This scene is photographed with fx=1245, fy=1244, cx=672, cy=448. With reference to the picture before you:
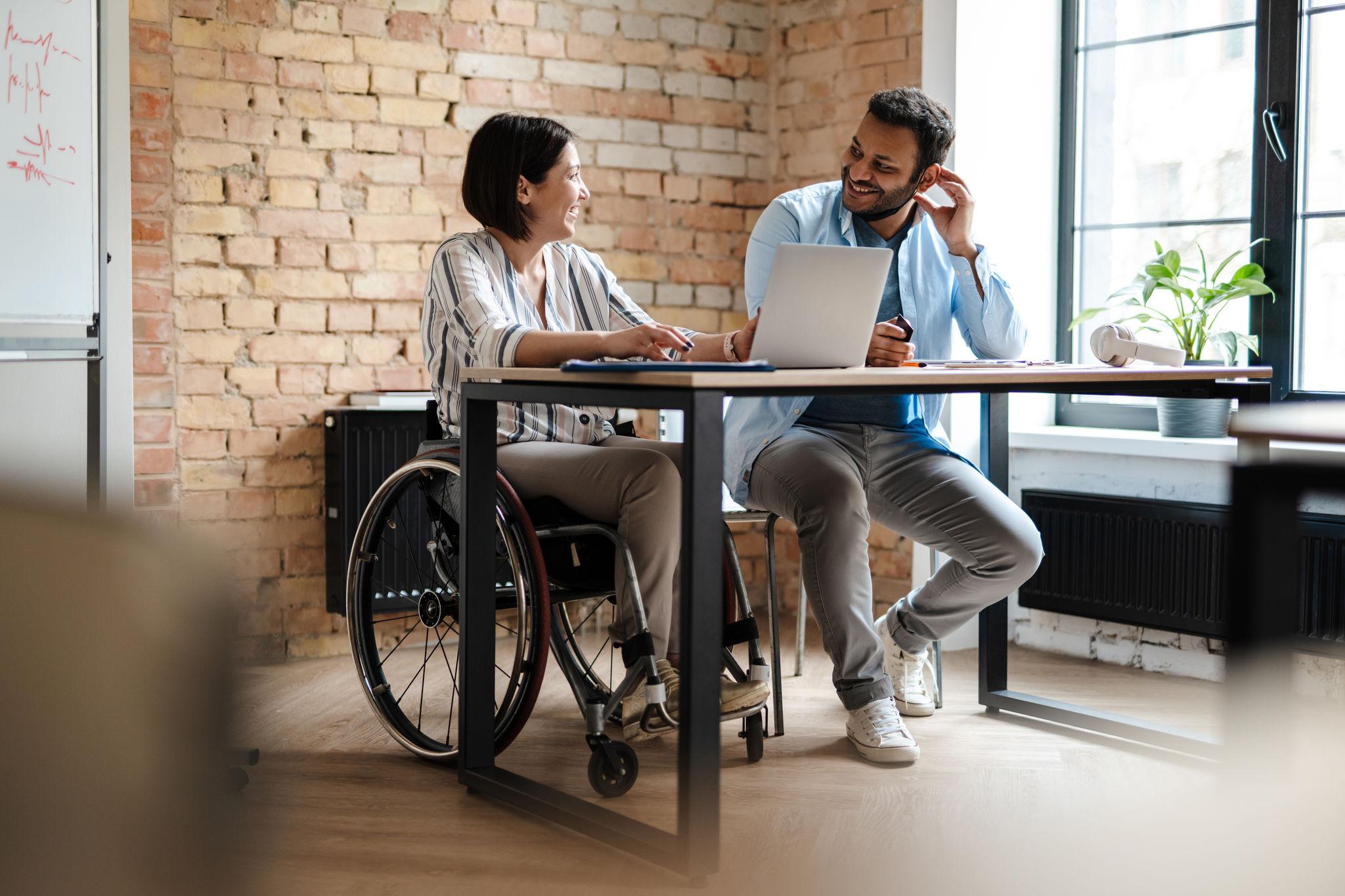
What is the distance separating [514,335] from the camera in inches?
79.5

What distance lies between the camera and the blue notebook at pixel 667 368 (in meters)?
1.65

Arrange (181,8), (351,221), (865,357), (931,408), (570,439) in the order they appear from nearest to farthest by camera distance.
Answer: (865,357)
(570,439)
(931,408)
(181,8)
(351,221)

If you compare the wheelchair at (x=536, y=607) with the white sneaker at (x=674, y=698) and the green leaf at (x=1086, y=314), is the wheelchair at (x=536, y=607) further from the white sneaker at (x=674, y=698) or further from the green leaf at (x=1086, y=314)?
the green leaf at (x=1086, y=314)

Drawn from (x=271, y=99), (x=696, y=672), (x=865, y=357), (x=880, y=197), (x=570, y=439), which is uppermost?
(x=271, y=99)

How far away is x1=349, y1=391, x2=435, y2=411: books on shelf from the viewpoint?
122 inches

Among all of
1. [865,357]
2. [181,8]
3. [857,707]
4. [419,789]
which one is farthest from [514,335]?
[181,8]

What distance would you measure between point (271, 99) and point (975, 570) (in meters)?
2.02

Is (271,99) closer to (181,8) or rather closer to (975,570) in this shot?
(181,8)

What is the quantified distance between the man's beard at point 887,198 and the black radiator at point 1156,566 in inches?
41.1

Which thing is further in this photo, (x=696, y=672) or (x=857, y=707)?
(x=857, y=707)

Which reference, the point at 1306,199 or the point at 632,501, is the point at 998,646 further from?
the point at 1306,199

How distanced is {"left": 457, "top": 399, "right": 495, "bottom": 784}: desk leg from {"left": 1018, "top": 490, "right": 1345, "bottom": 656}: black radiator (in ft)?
5.30

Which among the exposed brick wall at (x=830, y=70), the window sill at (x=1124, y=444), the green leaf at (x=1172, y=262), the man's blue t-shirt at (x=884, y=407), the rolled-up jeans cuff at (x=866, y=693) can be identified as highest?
the exposed brick wall at (x=830, y=70)

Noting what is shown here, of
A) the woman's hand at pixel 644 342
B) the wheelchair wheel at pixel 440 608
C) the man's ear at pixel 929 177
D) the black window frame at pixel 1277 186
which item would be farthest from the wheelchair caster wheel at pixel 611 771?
the black window frame at pixel 1277 186
